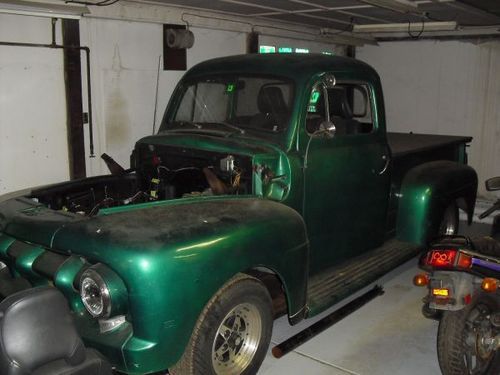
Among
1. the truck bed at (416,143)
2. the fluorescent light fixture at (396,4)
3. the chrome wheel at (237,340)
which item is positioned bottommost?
the chrome wheel at (237,340)

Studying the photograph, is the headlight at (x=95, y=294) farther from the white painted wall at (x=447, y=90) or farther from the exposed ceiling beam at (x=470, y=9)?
the white painted wall at (x=447, y=90)

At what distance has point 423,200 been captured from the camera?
4.74m

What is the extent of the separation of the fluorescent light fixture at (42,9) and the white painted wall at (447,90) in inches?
247

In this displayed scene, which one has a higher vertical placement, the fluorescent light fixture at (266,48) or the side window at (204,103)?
the fluorescent light fixture at (266,48)

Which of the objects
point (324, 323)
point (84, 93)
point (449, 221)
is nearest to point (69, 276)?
point (324, 323)

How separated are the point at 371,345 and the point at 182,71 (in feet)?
14.5

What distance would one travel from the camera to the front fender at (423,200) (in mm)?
4762

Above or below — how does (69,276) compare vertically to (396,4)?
below

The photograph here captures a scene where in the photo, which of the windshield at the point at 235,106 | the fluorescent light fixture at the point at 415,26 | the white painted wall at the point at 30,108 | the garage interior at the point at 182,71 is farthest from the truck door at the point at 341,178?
the fluorescent light fixture at the point at 415,26

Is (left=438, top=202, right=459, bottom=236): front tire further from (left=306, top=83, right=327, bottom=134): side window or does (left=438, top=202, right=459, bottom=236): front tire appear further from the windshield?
the windshield

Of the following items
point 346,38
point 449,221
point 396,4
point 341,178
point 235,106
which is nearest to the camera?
point 341,178

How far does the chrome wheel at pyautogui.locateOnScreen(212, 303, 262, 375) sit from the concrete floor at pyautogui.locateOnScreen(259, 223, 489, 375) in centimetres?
38

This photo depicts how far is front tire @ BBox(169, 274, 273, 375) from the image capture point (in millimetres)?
2715

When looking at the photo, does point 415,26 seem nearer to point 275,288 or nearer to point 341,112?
point 341,112
